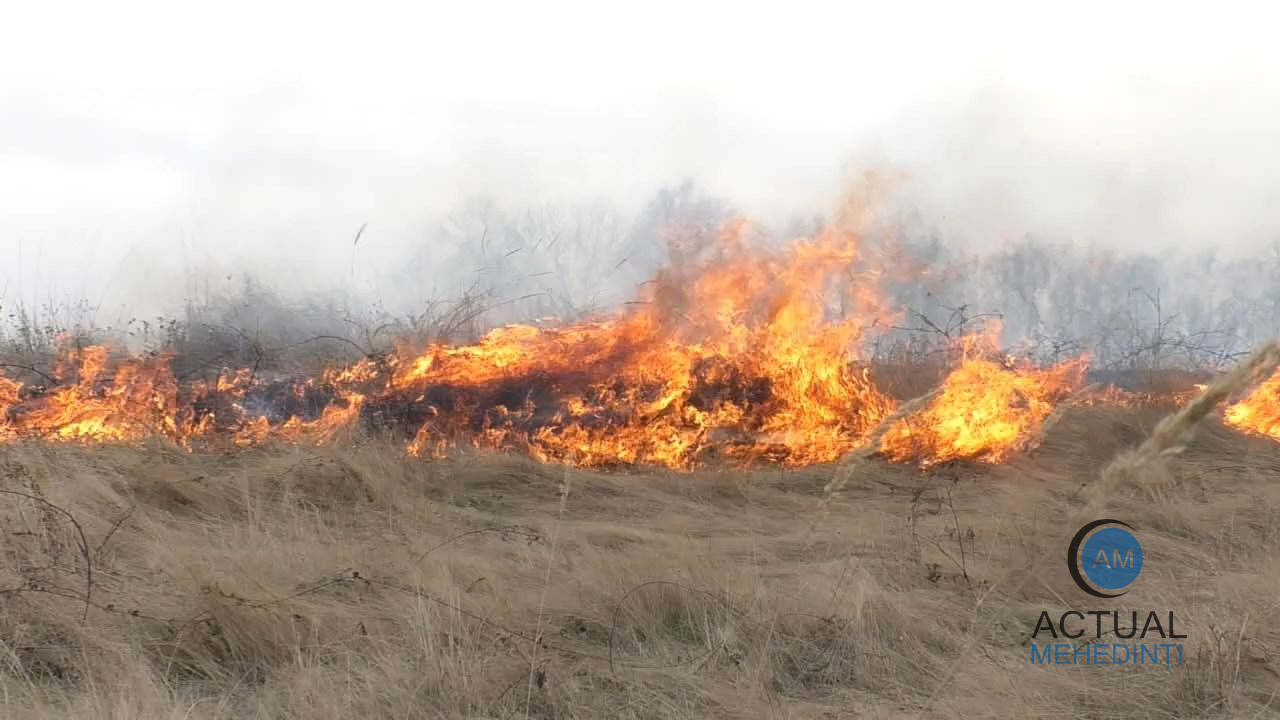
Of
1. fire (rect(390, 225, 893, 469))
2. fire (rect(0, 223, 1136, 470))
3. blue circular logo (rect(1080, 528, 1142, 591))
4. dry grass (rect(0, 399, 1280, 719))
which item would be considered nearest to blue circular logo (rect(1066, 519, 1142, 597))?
blue circular logo (rect(1080, 528, 1142, 591))

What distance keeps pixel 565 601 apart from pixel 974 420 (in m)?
5.47

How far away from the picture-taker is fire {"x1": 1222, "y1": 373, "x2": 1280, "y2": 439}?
8.62 metres

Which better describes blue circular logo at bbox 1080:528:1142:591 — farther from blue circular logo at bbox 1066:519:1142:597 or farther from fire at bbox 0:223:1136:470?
fire at bbox 0:223:1136:470

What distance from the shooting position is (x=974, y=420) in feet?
25.2

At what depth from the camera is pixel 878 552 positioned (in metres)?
4.66

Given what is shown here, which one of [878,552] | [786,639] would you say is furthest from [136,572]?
[878,552]

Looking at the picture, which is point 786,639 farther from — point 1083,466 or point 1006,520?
point 1083,466

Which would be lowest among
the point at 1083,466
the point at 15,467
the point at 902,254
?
the point at 1083,466

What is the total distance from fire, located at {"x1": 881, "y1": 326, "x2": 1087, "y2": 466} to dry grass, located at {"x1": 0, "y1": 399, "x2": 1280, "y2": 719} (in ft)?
4.82

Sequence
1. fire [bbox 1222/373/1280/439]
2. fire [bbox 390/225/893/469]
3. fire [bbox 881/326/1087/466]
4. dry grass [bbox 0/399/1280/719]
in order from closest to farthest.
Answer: dry grass [bbox 0/399/1280/719], fire [bbox 881/326/1087/466], fire [bbox 390/225/893/469], fire [bbox 1222/373/1280/439]

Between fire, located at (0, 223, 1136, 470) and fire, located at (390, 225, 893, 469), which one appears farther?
fire, located at (390, 225, 893, 469)

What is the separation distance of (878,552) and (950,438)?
342 cm

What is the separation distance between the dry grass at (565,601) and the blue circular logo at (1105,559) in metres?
0.11

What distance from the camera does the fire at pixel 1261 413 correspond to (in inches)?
339
